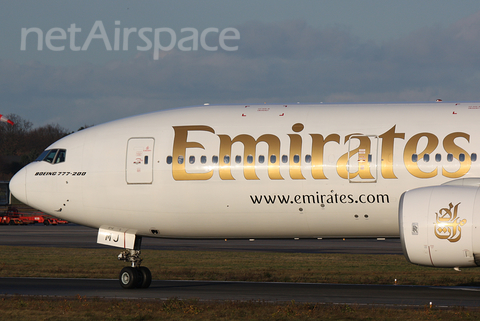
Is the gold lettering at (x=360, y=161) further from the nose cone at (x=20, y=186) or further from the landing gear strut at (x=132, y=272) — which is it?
the nose cone at (x=20, y=186)

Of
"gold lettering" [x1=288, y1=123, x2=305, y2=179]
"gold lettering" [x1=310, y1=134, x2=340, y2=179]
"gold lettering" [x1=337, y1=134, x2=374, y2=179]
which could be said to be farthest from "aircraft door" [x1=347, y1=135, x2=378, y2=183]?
"gold lettering" [x1=288, y1=123, x2=305, y2=179]

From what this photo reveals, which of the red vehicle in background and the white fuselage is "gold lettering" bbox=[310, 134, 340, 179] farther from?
the red vehicle in background

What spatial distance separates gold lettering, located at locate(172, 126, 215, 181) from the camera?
64.0 ft

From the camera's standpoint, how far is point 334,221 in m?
18.6

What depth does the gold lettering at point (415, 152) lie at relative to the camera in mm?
17844

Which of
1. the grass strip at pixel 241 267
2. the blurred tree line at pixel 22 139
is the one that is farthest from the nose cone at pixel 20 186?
the blurred tree line at pixel 22 139

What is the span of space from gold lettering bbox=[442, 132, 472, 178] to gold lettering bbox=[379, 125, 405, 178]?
1218 millimetres

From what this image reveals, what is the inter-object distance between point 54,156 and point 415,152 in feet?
37.7

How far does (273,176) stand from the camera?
1886cm

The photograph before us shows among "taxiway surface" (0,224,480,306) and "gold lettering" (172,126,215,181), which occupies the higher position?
"gold lettering" (172,126,215,181)

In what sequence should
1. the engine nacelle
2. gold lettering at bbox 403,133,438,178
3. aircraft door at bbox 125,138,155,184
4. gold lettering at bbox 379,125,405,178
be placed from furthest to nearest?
aircraft door at bbox 125,138,155,184 < gold lettering at bbox 379,125,405,178 < gold lettering at bbox 403,133,438,178 < the engine nacelle

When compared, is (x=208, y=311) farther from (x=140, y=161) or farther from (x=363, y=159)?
(x=363, y=159)

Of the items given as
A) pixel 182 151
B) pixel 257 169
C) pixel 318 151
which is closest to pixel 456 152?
pixel 318 151

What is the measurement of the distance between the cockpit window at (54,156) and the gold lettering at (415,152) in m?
10.9
